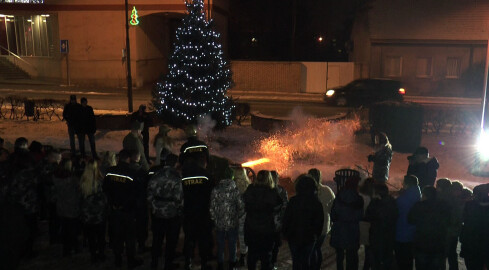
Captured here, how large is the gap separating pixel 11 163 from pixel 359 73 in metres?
29.6

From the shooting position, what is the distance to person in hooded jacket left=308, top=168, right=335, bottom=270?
6570mm

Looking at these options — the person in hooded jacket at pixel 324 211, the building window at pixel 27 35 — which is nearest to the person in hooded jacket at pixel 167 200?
the person in hooded jacket at pixel 324 211

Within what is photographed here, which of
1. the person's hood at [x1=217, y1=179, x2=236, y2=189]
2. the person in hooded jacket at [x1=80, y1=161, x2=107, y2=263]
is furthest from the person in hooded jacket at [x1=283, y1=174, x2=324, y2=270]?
the person in hooded jacket at [x1=80, y1=161, x2=107, y2=263]

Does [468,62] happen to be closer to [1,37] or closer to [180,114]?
[180,114]

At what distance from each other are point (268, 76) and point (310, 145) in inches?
833

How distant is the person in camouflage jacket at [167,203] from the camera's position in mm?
6516

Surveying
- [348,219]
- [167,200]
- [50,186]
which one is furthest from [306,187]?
[50,186]

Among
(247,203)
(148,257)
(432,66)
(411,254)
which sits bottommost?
(148,257)

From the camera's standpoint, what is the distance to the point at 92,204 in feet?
22.4

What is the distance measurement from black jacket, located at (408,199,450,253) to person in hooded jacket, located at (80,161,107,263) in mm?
4076

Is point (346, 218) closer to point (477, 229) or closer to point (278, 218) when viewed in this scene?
point (278, 218)

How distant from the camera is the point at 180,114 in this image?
50.6 feet

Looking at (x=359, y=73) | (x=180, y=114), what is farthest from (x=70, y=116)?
(x=359, y=73)

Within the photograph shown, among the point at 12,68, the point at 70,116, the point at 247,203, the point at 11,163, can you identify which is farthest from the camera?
the point at 12,68
